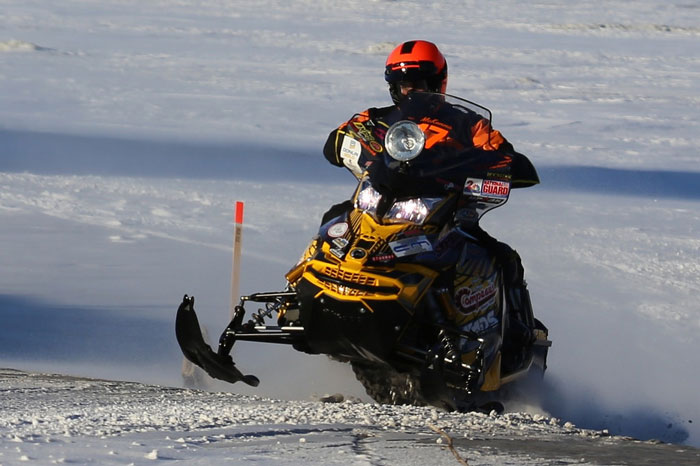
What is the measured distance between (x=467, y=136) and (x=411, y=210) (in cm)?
67

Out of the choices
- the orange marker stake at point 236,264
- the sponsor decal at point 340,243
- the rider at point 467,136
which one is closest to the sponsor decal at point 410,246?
the sponsor decal at point 340,243

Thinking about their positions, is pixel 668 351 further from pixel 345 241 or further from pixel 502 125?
pixel 502 125

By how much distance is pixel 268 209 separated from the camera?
1430 centimetres

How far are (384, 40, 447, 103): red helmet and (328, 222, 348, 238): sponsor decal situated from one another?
1113 mm

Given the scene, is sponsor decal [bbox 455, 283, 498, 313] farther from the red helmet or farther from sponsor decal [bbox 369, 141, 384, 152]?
the red helmet

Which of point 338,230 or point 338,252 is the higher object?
point 338,230

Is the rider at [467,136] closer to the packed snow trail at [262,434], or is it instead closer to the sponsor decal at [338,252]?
the sponsor decal at [338,252]

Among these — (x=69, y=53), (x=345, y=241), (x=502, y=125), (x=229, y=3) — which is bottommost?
(x=345, y=241)

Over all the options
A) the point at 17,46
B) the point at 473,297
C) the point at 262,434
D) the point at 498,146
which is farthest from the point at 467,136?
the point at 17,46

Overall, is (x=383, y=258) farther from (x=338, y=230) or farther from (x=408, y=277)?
(x=338, y=230)

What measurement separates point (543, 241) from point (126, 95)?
10.1 metres

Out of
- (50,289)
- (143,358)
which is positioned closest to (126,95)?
(50,289)

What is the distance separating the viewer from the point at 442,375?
7.00m

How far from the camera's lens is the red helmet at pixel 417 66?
7.79 metres
